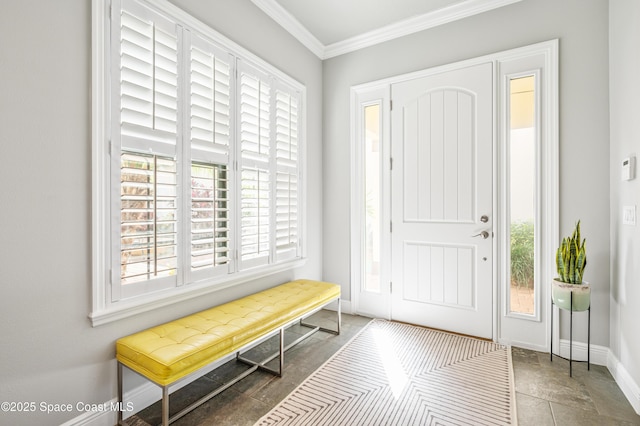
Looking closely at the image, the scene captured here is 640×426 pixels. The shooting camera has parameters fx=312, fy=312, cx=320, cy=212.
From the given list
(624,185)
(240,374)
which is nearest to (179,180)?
(240,374)

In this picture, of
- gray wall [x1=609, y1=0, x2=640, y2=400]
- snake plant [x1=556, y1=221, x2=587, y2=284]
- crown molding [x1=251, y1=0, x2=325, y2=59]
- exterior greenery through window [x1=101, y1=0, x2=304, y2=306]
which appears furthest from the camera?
crown molding [x1=251, y1=0, x2=325, y2=59]

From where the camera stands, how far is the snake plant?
2133mm

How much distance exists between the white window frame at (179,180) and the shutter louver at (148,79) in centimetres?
6

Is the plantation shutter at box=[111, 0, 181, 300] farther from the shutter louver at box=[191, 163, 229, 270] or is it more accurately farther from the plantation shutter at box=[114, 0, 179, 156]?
the shutter louver at box=[191, 163, 229, 270]

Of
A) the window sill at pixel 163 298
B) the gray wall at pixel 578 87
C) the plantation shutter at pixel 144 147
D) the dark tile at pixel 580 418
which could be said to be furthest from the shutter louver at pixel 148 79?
the dark tile at pixel 580 418

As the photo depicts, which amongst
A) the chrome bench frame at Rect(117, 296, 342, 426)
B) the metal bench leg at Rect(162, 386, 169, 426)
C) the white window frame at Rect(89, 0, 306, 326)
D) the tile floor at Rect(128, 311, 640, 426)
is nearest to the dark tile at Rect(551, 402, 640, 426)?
the tile floor at Rect(128, 311, 640, 426)

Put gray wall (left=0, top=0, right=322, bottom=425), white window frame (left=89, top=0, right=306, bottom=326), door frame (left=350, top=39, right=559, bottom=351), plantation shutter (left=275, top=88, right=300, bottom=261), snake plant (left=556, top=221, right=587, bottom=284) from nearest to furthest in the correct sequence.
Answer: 1. gray wall (left=0, top=0, right=322, bottom=425)
2. white window frame (left=89, top=0, right=306, bottom=326)
3. snake plant (left=556, top=221, right=587, bottom=284)
4. door frame (left=350, top=39, right=559, bottom=351)
5. plantation shutter (left=275, top=88, right=300, bottom=261)

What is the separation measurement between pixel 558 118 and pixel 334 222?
84.6 inches

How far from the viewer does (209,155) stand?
7.08 feet

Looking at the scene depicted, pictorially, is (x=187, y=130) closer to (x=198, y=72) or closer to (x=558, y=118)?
Result: (x=198, y=72)

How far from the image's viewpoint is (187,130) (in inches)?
78.9

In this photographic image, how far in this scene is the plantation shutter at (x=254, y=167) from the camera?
244 centimetres

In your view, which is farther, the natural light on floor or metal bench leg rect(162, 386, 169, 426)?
the natural light on floor

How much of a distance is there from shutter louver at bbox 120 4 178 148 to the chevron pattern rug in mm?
1748
